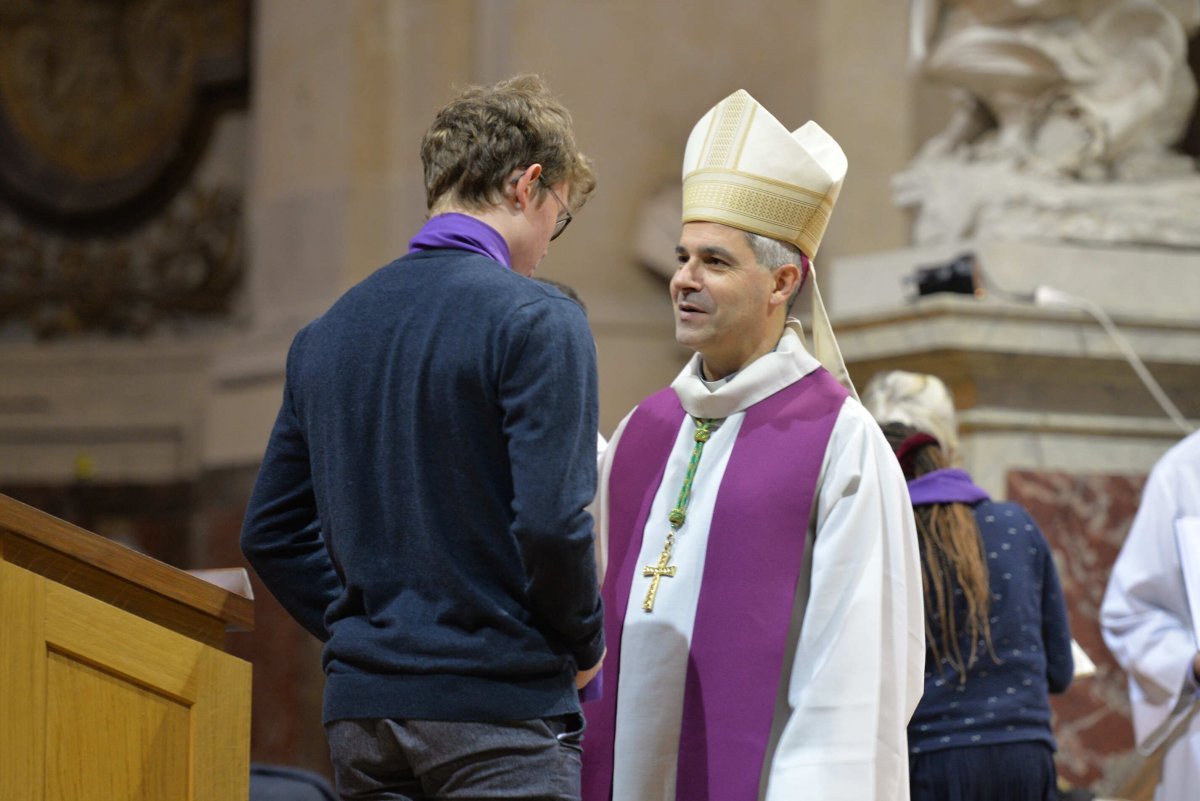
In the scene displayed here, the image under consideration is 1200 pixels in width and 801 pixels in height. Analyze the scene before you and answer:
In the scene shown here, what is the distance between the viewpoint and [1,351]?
9984mm

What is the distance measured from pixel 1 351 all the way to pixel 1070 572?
622 centimetres

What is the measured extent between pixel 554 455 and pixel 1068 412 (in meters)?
3.55

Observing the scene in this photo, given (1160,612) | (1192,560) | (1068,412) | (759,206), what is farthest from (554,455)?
(1068,412)

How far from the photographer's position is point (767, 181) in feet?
11.2

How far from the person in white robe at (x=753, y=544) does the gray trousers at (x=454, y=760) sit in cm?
48

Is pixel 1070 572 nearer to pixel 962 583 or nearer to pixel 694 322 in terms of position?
pixel 962 583

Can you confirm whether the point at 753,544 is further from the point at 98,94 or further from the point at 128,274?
the point at 98,94

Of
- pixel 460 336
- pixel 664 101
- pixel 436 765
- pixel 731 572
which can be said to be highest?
pixel 664 101

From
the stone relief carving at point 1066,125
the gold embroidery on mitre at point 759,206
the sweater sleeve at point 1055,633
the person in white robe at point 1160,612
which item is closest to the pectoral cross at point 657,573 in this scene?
the gold embroidery on mitre at point 759,206

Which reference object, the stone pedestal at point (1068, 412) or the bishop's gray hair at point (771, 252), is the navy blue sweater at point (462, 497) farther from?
the stone pedestal at point (1068, 412)

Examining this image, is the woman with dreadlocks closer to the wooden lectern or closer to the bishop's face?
the bishop's face

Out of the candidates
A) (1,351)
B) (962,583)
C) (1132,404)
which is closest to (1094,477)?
(1132,404)

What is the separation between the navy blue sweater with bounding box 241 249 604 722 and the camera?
2.67 metres

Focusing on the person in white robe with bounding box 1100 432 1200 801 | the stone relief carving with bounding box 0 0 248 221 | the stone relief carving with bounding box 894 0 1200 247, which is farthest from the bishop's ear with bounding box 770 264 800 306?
the stone relief carving with bounding box 0 0 248 221
